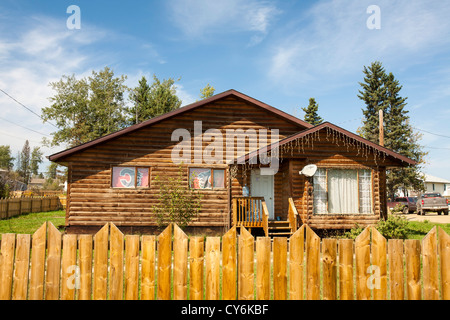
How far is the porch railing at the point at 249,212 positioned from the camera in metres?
13.1

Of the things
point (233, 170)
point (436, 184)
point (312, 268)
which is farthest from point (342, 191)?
point (436, 184)

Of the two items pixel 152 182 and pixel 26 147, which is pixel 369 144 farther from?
pixel 26 147

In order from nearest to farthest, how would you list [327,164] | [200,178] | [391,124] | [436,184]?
[327,164]
[200,178]
[391,124]
[436,184]

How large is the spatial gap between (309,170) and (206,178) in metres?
4.69

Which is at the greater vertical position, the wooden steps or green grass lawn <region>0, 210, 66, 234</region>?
the wooden steps

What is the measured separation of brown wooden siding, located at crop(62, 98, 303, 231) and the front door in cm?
77

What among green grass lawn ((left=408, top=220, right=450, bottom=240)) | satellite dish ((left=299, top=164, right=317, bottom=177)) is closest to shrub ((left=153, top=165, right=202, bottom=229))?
satellite dish ((left=299, top=164, right=317, bottom=177))

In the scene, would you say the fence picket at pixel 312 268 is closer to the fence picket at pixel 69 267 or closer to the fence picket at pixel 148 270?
the fence picket at pixel 148 270

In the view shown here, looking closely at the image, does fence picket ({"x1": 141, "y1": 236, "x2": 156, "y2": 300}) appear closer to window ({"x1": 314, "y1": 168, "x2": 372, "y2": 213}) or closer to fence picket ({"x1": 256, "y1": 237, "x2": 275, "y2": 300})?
fence picket ({"x1": 256, "y1": 237, "x2": 275, "y2": 300})

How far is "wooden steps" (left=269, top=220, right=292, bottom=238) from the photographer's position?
12.7 m

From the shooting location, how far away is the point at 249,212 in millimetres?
13203

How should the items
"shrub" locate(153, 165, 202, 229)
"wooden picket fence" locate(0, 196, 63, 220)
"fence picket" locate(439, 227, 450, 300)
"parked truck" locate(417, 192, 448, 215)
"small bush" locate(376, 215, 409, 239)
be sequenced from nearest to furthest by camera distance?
"fence picket" locate(439, 227, 450, 300) < "small bush" locate(376, 215, 409, 239) < "shrub" locate(153, 165, 202, 229) < "wooden picket fence" locate(0, 196, 63, 220) < "parked truck" locate(417, 192, 448, 215)

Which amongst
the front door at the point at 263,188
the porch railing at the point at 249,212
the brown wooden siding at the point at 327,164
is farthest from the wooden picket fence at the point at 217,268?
the front door at the point at 263,188

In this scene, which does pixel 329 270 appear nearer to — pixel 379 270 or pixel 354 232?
pixel 379 270
